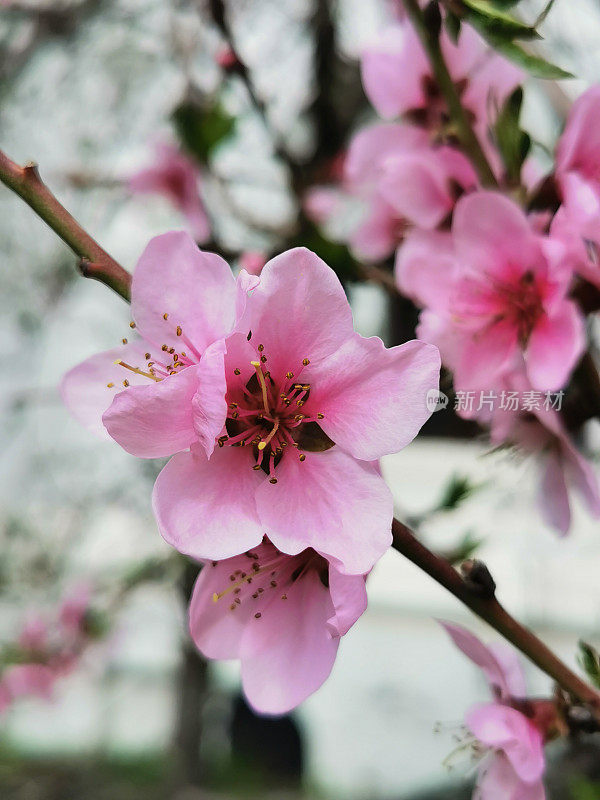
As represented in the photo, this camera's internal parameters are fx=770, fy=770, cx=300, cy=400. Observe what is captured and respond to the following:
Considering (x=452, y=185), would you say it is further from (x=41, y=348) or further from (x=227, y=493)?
(x=41, y=348)

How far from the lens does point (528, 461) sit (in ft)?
1.92

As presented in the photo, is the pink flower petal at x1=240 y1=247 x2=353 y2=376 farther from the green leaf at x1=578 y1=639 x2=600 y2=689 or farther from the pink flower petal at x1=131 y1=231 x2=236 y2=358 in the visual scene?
the green leaf at x1=578 y1=639 x2=600 y2=689

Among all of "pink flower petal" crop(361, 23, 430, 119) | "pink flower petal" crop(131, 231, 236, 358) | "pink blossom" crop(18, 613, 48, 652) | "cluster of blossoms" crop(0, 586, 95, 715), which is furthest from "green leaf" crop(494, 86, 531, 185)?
"pink blossom" crop(18, 613, 48, 652)

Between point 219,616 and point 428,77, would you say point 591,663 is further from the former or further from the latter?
point 428,77

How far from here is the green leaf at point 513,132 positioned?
1.54ft

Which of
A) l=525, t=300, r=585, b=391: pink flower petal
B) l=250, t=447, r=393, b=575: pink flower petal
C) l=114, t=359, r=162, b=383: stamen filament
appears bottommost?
l=525, t=300, r=585, b=391: pink flower petal

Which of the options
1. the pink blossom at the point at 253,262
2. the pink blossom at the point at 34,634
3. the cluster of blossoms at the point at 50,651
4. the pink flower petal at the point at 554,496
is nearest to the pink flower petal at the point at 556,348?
the pink flower petal at the point at 554,496

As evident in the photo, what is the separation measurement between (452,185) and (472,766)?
0.42 m

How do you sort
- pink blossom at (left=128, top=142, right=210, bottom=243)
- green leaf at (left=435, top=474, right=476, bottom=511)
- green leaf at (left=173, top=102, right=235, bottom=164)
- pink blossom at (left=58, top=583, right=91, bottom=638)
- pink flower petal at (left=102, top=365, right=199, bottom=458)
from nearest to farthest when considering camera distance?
pink flower petal at (left=102, top=365, right=199, bottom=458), green leaf at (left=435, top=474, right=476, bottom=511), green leaf at (left=173, top=102, right=235, bottom=164), pink blossom at (left=128, top=142, right=210, bottom=243), pink blossom at (left=58, top=583, right=91, bottom=638)

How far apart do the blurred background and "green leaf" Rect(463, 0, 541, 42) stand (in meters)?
0.29

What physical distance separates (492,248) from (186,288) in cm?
23

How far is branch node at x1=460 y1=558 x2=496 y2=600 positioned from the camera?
322 millimetres

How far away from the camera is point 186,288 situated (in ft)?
1.06

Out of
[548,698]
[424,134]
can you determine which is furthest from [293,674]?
[424,134]
